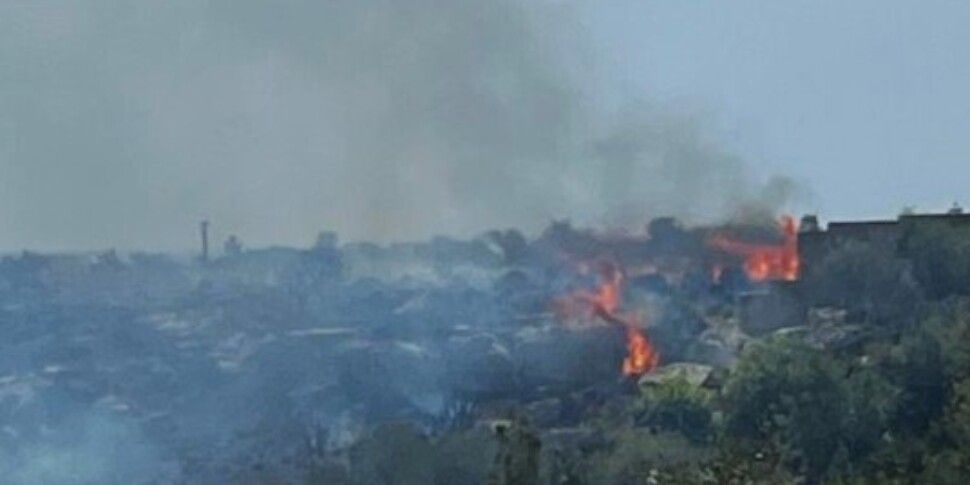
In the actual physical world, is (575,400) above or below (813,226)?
below

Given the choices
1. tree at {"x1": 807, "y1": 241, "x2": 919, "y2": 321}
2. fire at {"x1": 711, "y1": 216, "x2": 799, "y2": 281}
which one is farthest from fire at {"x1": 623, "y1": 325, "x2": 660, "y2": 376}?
fire at {"x1": 711, "y1": 216, "x2": 799, "y2": 281}

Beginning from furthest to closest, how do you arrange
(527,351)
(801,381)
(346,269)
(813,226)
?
1. (346,269)
2. (813,226)
3. (527,351)
4. (801,381)

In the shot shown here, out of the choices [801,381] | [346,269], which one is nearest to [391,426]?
[801,381]

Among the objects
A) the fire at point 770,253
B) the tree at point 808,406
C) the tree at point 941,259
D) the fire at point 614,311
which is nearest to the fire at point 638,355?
the fire at point 614,311

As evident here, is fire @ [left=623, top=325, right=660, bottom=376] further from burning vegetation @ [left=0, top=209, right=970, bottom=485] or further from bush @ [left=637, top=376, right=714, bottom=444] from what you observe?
bush @ [left=637, top=376, right=714, bottom=444]

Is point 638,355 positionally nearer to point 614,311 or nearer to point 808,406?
point 614,311

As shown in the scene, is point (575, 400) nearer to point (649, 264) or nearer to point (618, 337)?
point (618, 337)

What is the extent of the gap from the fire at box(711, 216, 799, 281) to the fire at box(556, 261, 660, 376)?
328 centimetres

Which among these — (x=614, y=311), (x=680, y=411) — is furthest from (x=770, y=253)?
(x=680, y=411)

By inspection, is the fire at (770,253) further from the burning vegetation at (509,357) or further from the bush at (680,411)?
the bush at (680,411)

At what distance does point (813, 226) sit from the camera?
62.1 m

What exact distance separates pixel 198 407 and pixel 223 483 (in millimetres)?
9355

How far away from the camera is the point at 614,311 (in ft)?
195

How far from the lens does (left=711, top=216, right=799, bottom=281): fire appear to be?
198 feet
